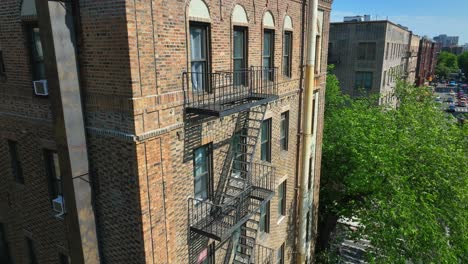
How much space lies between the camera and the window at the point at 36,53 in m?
7.52

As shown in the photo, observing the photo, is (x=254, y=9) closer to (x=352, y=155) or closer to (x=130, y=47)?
(x=130, y=47)

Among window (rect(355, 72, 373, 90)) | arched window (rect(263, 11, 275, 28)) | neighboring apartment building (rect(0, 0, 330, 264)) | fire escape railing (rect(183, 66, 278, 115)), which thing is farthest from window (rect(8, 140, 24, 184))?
window (rect(355, 72, 373, 90))

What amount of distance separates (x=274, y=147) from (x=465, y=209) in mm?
8335

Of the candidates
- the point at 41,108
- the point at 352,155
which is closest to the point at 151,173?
the point at 41,108

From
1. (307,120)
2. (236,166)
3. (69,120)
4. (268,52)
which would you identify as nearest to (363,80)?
(307,120)

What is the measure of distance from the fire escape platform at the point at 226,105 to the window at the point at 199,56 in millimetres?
566

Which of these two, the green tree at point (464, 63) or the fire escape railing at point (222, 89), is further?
the green tree at point (464, 63)

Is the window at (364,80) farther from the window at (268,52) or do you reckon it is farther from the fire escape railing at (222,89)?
the fire escape railing at (222,89)

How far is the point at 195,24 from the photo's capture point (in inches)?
301

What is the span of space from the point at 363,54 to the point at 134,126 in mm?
31408

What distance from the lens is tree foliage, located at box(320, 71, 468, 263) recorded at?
11820 millimetres

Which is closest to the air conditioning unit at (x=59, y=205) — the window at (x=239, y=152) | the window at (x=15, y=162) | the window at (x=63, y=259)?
the window at (x=63, y=259)

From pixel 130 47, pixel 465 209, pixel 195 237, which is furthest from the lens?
pixel 465 209

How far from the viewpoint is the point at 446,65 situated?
12012 cm
